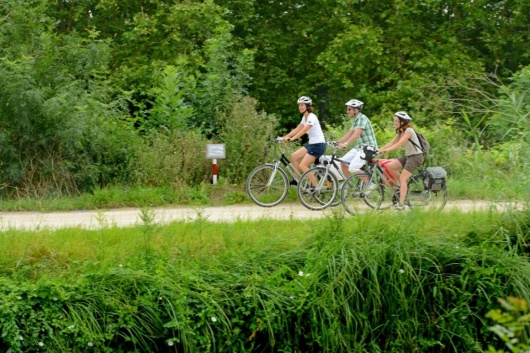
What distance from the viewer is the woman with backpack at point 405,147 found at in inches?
477

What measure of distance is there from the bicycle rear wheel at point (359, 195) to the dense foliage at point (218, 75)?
5.09ft

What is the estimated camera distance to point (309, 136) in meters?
Result: 13.8

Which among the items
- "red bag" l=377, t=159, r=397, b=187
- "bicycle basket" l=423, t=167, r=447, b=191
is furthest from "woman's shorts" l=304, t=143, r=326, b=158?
"bicycle basket" l=423, t=167, r=447, b=191

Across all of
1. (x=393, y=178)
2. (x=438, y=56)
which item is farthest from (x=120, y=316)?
(x=438, y=56)

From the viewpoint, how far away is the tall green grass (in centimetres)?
816

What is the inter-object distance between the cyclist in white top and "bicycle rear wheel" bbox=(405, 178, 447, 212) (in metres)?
1.84

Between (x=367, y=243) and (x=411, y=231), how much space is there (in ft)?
2.11

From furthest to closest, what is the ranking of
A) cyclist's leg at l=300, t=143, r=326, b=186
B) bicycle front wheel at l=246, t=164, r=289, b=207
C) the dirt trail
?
bicycle front wheel at l=246, t=164, r=289, b=207, cyclist's leg at l=300, t=143, r=326, b=186, the dirt trail

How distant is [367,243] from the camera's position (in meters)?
9.29

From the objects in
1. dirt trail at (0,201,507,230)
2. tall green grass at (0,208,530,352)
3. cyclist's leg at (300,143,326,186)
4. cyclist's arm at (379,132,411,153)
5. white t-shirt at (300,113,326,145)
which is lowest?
tall green grass at (0,208,530,352)

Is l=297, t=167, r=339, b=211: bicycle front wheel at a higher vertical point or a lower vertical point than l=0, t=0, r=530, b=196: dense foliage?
lower

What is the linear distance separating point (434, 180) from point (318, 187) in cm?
198

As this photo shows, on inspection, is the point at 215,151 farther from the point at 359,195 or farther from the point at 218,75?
the point at 359,195

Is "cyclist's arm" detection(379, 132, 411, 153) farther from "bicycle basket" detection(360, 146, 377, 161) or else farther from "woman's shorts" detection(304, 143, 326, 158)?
"woman's shorts" detection(304, 143, 326, 158)
